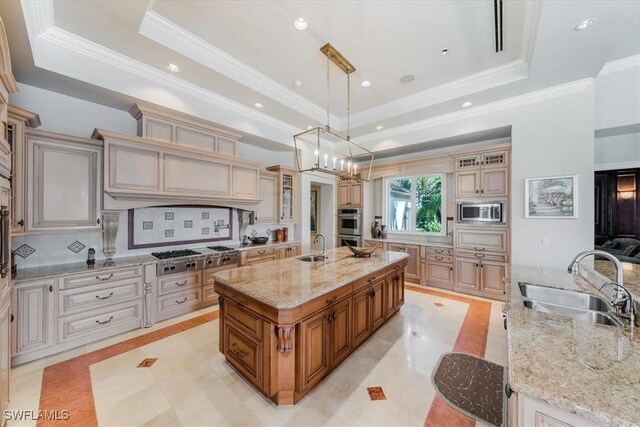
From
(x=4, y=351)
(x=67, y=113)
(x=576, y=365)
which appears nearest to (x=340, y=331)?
(x=576, y=365)

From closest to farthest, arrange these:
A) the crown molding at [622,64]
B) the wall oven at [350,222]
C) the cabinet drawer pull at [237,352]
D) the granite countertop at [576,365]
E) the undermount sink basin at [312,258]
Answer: the granite countertop at [576,365]
the cabinet drawer pull at [237,352]
the undermount sink basin at [312,258]
the crown molding at [622,64]
the wall oven at [350,222]

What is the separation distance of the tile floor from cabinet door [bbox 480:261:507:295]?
51.3 inches

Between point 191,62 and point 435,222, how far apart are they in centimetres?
515

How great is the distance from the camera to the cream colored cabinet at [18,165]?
7.61 feet

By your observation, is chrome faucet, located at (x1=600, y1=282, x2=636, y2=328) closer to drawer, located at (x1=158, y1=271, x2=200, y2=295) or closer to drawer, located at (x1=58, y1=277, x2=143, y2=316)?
drawer, located at (x1=158, y1=271, x2=200, y2=295)

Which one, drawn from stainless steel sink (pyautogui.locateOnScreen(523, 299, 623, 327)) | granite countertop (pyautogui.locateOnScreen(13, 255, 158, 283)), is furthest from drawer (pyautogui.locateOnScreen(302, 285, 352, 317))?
granite countertop (pyautogui.locateOnScreen(13, 255, 158, 283))

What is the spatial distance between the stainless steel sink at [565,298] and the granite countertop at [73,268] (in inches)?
157

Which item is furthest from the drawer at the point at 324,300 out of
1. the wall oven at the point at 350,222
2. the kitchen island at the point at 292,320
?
the wall oven at the point at 350,222

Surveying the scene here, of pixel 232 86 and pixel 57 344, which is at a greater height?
pixel 232 86

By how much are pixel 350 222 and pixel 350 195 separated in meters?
0.67

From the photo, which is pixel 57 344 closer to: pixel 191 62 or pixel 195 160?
pixel 195 160

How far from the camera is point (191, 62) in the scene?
9.50 feet

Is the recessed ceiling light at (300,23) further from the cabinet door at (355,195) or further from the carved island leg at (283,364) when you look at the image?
the cabinet door at (355,195)

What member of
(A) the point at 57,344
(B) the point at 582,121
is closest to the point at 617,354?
(B) the point at 582,121
